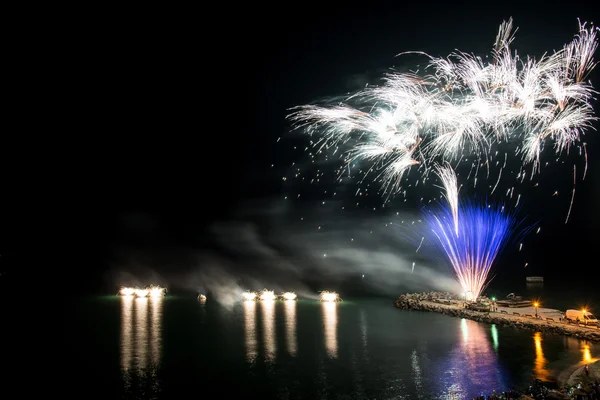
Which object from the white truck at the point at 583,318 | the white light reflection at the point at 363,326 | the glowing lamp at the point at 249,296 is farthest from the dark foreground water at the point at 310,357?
the glowing lamp at the point at 249,296

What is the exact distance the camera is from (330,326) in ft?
122

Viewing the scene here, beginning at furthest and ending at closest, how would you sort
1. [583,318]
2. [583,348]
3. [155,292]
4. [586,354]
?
1. [155,292]
2. [583,318]
3. [583,348]
4. [586,354]

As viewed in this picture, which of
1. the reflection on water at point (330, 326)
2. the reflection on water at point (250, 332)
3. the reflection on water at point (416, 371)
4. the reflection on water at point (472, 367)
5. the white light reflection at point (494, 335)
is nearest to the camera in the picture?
the reflection on water at point (472, 367)

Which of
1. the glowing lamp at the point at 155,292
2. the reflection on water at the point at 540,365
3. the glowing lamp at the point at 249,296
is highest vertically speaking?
the glowing lamp at the point at 155,292

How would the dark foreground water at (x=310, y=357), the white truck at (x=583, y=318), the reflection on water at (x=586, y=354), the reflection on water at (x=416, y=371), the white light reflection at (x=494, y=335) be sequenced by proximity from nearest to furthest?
the dark foreground water at (x=310, y=357) → the reflection on water at (x=416, y=371) → the reflection on water at (x=586, y=354) → the white light reflection at (x=494, y=335) → the white truck at (x=583, y=318)

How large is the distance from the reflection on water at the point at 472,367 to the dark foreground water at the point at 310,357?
5 cm

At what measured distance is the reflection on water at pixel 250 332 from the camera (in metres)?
26.5

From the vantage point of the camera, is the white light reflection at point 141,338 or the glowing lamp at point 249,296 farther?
the glowing lamp at point 249,296

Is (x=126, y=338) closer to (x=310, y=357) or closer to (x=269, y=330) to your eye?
(x=269, y=330)

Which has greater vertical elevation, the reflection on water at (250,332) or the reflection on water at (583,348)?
the reflection on water at (250,332)

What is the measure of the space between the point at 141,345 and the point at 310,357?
37.5 ft

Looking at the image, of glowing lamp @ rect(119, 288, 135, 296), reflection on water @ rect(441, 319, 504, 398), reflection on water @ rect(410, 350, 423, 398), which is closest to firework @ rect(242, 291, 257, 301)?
glowing lamp @ rect(119, 288, 135, 296)

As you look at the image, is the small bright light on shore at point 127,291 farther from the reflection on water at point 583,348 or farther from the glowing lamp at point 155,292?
the reflection on water at point 583,348

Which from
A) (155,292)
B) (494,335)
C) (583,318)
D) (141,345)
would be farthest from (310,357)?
(155,292)
